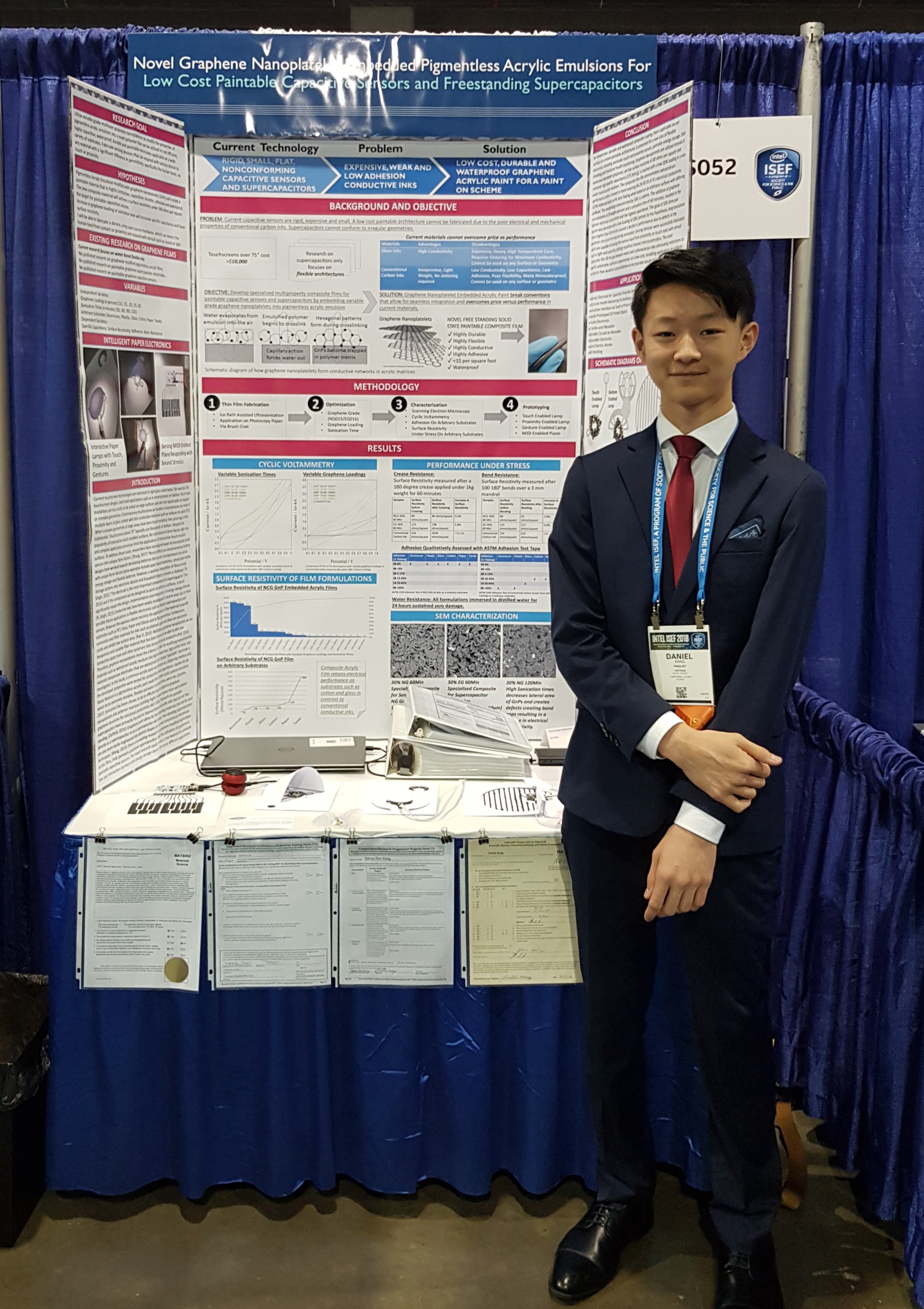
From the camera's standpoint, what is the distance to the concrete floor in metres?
2.04

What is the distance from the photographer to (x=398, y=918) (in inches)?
86.7

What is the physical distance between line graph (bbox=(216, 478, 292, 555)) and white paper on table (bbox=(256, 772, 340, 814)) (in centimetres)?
62

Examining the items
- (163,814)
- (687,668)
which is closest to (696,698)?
(687,668)

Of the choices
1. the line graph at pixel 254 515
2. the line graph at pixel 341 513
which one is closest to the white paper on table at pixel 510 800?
the line graph at pixel 341 513

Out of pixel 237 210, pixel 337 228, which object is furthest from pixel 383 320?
pixel 237 210

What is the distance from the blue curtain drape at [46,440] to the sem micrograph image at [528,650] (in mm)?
1060

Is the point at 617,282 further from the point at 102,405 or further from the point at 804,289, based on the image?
the point at 102,405

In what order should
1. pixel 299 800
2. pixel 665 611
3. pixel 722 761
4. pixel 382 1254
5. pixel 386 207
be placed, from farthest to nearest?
pixel 386 207 → pixel 299 800 → pixel 382 1254 → pixel 665 611 → pixel 722 761

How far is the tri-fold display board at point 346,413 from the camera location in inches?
98.0

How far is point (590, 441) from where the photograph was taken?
2660 mm

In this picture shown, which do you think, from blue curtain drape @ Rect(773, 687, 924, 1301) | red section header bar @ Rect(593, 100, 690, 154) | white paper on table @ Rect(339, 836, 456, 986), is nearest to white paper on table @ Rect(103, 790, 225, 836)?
white paper on table @ Rect(339, 836, 456, 986)

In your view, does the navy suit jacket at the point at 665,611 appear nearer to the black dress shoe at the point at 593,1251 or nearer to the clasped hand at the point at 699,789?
the clasped hand at the point at 699,789

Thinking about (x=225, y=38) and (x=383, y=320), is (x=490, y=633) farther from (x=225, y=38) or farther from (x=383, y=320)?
(x=225, y=38)

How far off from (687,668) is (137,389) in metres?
1.44
